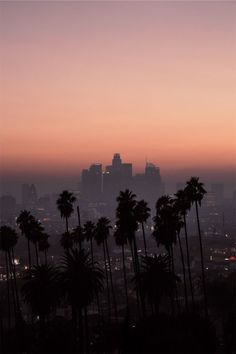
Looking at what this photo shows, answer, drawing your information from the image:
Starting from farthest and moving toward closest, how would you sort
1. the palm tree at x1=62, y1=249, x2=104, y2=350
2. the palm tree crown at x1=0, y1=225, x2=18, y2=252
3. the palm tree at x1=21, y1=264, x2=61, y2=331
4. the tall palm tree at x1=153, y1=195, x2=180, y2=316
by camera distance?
the palm tree crown at x1=0, y1=225, x2=18, y2=252 < the tall palm tree at x1=153, y1=195, x2=180, y2=316 < the palm tree at x1=21, y1=264, x2=61, y2=331 < the palm tree at x1=62, y1=249, x2=104, y2=350

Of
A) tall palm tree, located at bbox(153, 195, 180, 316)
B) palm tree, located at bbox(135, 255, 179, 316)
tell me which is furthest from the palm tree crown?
palm tree, located at bbox(135, 255, 179, 316)

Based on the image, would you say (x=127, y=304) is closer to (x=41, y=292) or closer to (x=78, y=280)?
(x=41, y=292)

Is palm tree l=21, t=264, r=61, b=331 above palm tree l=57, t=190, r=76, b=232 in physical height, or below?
below

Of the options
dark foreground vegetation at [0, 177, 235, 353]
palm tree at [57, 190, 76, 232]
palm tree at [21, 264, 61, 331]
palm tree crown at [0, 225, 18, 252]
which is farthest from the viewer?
palm tree crown at [0, 225, 18, 252]

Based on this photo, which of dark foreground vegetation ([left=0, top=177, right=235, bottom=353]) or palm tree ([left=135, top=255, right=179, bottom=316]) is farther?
palm tree ([left=135, top=255, right=179, bottom=316])

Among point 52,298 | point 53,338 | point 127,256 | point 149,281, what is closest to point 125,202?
point 149,281

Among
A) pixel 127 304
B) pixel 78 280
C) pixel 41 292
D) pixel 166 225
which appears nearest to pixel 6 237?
pixel 41 292

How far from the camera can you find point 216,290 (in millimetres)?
64625

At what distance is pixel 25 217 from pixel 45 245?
6767mm

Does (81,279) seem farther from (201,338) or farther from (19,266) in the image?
(19,266)

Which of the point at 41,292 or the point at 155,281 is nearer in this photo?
the point at 41,292

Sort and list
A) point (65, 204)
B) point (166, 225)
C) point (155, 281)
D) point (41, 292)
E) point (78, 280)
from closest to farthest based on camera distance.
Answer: point (78, 280), point (41, 292), point (155, 281), point (166, 225), point (65, 204)

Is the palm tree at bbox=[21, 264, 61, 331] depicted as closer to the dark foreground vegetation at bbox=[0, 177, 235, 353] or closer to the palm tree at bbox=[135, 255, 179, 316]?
the dark foreground vegetation at bbox=[0, 177, 235, 353]

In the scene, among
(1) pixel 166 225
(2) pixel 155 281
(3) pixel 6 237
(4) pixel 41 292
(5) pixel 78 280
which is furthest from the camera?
(3) pixel 6 237
